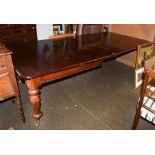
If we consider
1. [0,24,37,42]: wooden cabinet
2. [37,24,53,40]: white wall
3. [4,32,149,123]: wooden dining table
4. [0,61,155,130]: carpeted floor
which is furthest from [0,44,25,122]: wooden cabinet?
[37,24,53,40]: white wall

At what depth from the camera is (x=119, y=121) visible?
68.7 inches

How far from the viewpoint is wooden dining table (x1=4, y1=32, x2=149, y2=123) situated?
4.48 feet

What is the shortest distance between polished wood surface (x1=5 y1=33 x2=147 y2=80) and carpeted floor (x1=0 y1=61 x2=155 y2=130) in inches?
23.0

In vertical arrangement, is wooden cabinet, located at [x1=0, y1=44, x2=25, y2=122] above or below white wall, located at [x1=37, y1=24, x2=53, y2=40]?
below

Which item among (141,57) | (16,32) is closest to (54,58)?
(16,32)

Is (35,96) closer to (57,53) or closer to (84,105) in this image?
(57,53)

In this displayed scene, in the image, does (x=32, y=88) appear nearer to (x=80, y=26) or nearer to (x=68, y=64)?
(x=68, y=64)

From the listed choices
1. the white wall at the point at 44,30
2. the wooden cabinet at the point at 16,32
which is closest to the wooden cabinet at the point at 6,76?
the wooden cabinet at the point at 16,32

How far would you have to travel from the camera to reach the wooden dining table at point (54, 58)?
1365 mm

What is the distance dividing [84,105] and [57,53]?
71 cm

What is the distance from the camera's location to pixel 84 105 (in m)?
1.96

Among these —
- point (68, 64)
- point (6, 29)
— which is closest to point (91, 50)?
point (68, 64)

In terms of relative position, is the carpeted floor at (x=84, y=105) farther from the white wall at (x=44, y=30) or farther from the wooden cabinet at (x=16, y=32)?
the white wall at (x=44, y=30)

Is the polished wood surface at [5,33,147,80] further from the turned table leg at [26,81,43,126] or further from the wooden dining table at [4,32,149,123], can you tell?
the turned table leg at [26,81,43,126]
